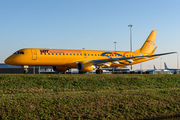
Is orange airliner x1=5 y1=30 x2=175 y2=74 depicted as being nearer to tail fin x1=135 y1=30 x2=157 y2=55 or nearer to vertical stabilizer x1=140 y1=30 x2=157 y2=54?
tail fin x1=135 y1=30 x2=157 y2=55

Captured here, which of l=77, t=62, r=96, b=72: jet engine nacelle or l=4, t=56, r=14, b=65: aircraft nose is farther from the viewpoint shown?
l=77, t=62, r=96, b=72: jet engine nacelle

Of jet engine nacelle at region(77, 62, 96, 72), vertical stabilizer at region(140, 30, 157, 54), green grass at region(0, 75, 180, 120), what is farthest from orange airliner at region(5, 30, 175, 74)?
green grass at region(0, 75, 180, 120)

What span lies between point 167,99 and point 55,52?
20.6 meters

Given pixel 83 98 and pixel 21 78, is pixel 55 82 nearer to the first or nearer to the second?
pixel 21 78

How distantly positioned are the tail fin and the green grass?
22569 millimetres

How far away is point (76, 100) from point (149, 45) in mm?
35614

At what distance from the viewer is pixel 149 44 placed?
49406 millimetres

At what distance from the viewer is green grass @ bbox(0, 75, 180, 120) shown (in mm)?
15441

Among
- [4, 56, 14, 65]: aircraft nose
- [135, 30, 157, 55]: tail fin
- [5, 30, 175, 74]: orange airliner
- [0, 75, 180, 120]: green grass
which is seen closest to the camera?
[0, 75, 180, 120]: green grass

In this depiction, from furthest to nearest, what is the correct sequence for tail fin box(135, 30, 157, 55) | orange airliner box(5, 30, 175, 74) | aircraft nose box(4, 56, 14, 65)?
tail fin box(135, 30, 157, 55)
orange airliner box(5, 30, 175, 74)
aircraft nose box(4, 56, 14, 65)

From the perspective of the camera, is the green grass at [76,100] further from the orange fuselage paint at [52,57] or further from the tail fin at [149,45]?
the tail fin at [149,45]

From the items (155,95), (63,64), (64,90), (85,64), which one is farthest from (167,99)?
(63,64)

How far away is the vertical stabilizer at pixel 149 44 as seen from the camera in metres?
48.5

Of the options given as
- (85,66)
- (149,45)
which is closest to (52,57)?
(85,66)
